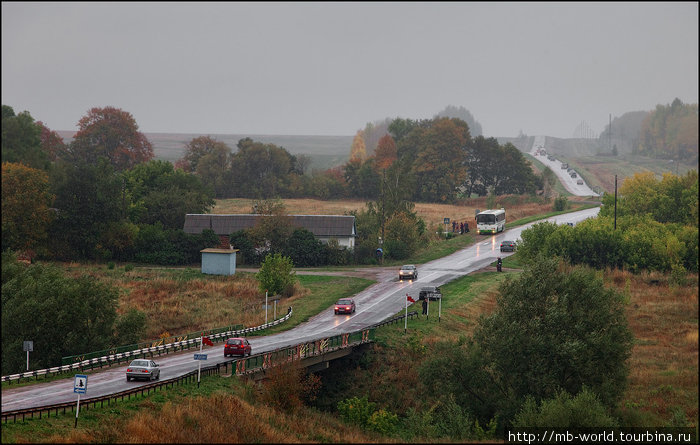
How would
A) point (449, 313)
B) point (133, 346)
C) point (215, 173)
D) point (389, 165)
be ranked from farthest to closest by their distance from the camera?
→ point (215, 173)
point (389, 165)
point (449, 313)
point (133, 346)

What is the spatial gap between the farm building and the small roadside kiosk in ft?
34.5

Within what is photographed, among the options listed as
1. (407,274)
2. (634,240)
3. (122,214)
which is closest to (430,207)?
(407,274)

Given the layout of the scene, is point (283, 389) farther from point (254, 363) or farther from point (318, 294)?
point (318, 294)

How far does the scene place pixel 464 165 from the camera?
554 ft

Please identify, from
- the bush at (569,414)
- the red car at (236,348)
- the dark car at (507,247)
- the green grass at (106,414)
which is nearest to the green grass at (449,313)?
the red car at (236,348)

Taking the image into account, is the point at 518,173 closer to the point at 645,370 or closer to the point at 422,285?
the point at 422,285

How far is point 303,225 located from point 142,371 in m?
60.2

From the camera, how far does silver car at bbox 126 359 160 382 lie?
40.2m

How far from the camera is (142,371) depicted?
1585 inches

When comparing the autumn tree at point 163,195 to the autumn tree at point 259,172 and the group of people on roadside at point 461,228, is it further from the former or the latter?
the autumn tree at point 259,172

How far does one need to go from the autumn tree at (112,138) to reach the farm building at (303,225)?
206 feet

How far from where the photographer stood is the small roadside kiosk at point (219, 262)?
86875 millimetres

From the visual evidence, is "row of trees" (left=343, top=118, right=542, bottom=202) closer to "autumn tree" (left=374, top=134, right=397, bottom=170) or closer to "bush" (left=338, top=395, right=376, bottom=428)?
"autumn tree" (left=374, top=134, right=397, bottom=170)

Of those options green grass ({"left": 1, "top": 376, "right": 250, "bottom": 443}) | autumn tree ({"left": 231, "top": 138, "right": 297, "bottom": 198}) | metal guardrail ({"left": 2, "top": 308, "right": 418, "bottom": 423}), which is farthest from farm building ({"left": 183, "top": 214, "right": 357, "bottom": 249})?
autumn tree ({"left": 231, "top": 138, "right": 297, "bottom": 198})
